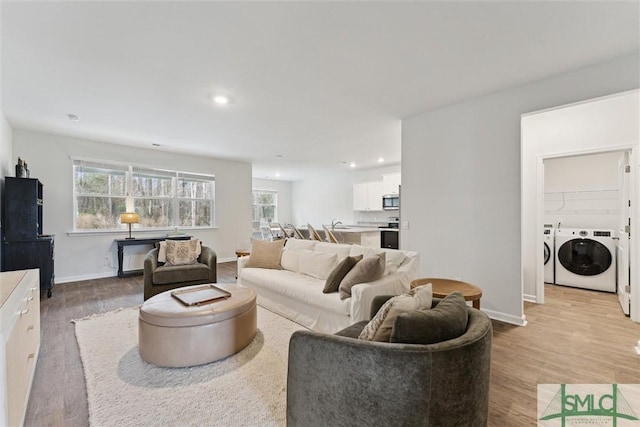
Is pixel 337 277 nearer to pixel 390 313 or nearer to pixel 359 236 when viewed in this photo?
pixel 390 313

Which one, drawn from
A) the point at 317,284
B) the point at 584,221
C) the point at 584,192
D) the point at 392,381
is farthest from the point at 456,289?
the point at 584,192

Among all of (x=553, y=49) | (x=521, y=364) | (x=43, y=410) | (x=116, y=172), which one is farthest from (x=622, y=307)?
(x=116, y=172)

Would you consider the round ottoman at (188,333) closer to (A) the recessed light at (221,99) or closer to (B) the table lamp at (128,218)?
(A) the recessed light at (221,99)

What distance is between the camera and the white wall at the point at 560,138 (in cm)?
343

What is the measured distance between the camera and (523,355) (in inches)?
94.0

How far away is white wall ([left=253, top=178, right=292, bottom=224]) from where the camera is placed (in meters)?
10.1

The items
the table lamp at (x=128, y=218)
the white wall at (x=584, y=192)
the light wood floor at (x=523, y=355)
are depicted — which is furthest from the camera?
the table lamp at (x=128, y=218)

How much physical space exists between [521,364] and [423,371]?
5.90 ft

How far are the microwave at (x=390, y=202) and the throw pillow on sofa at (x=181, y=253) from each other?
497 centimetres

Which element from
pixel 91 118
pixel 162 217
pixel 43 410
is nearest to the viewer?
pixel 43 410

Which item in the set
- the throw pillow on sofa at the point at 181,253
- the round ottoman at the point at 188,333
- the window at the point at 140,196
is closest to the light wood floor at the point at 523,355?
the round ottoman at the point at 188,333

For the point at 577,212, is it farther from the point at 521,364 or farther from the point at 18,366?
the point at 18,366

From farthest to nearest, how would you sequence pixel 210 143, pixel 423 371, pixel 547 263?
pixel 210 143, pixel 547 263, pixel 423 371

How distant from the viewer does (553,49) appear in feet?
7.71
